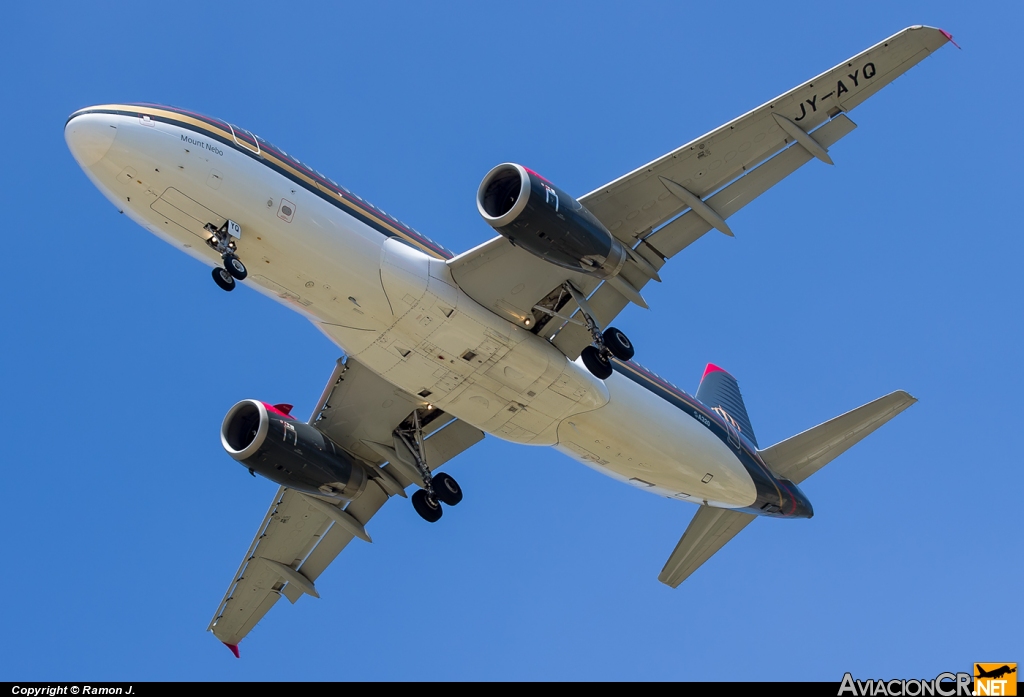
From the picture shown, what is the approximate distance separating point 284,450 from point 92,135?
9226mm

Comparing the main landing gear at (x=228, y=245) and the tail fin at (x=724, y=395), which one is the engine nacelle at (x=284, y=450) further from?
the tail fin at (x=724, y=395)

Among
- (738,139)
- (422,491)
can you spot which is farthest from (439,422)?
(738,139)

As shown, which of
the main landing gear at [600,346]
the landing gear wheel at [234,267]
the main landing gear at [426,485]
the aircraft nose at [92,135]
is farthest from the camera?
the main landing gear at [426,485]

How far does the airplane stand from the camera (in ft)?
69.6

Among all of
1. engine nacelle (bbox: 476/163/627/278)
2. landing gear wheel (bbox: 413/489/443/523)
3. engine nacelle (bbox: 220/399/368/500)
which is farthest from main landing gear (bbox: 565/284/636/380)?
engine nacelle (bbox: 220/399/368/500)

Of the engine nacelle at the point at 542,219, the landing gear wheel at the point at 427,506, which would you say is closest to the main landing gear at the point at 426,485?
the landing gear wheel at the point at 427,506

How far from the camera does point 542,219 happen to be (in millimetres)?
21672

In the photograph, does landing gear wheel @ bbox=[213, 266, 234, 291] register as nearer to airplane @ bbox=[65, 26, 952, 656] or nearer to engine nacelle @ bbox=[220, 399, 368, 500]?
airplane @ bbox=[65, 26, 952, 656]

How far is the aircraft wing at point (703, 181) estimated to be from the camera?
897 inches

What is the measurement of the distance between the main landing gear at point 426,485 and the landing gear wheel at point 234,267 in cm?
793

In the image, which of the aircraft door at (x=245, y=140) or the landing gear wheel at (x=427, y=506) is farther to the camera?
the landing gear wheel at (x=427, y=506)

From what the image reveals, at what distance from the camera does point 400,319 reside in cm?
2303

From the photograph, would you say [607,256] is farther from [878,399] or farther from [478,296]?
[878,399]

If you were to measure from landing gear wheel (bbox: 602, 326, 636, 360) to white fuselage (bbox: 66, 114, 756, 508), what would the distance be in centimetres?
112
